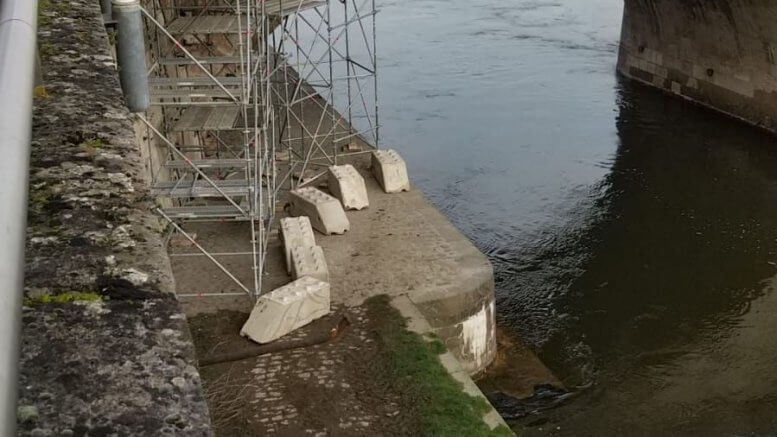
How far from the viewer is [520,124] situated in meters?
19.3

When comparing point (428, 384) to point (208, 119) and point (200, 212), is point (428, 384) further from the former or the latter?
point (208, 119)

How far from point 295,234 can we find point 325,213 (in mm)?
812

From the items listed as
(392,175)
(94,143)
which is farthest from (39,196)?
(392,175)

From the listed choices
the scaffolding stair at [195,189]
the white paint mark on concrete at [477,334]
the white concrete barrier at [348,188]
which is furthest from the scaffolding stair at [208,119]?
the white paint mark on concrete at [477,334]

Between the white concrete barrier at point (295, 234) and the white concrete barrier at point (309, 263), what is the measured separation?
0.16 metres

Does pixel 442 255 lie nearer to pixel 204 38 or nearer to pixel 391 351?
pixel 391 351

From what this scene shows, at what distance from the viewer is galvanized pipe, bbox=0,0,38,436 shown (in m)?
0.90

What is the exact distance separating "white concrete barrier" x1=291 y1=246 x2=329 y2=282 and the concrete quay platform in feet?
0.96

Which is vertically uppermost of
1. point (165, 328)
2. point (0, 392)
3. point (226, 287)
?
point (0, 392)

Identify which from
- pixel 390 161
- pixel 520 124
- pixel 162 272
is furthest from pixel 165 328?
pixel 520 124

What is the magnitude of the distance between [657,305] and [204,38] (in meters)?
8.03

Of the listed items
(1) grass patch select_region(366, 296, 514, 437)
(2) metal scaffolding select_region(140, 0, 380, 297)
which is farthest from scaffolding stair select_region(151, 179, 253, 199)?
(1) grass patch select_region(366, 296, 514, 437)

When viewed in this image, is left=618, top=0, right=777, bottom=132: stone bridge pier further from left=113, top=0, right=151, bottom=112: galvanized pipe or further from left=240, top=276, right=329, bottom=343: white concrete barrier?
left=113, top=0, right=151, bottom=112: galvanized pipe

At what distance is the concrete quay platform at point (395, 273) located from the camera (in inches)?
327
